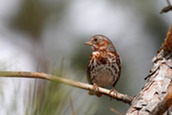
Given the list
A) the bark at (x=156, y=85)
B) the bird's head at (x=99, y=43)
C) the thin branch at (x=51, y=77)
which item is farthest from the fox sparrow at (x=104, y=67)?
the bark at (x=156, y=85)

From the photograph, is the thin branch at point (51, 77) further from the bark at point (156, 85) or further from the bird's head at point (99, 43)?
the bird's head at point (99, 43)

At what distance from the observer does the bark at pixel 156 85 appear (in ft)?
7.58

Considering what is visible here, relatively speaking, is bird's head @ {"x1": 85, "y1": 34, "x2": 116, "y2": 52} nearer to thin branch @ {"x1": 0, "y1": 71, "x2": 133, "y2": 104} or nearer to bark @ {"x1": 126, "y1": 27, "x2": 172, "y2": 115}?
thin branch @ {"x1": 0, "y1": 71, "x2": 133, "y2": 104}

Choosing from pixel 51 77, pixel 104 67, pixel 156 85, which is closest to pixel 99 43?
pixel 104 67

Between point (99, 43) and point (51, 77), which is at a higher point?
point (51, 77)

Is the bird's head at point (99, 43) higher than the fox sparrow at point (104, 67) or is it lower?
higher

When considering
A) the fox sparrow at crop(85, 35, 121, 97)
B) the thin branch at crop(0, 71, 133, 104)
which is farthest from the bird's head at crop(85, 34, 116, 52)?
the thin branch at crop(0, 71, 133, 104)

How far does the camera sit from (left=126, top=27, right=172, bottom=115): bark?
7.58 ft

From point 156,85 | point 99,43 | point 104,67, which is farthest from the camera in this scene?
point 99,43

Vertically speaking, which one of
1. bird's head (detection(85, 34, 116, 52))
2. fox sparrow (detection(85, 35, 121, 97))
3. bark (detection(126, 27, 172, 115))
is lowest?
fox sparrow (detection(85, 35, 121, 97))

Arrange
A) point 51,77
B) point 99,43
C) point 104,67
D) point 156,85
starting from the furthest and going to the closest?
point 99,43 → point 104,67 → point 156,85 → point 51,77

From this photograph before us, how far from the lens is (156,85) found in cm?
248

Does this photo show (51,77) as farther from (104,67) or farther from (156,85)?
(104,67)

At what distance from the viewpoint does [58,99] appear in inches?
63.3
